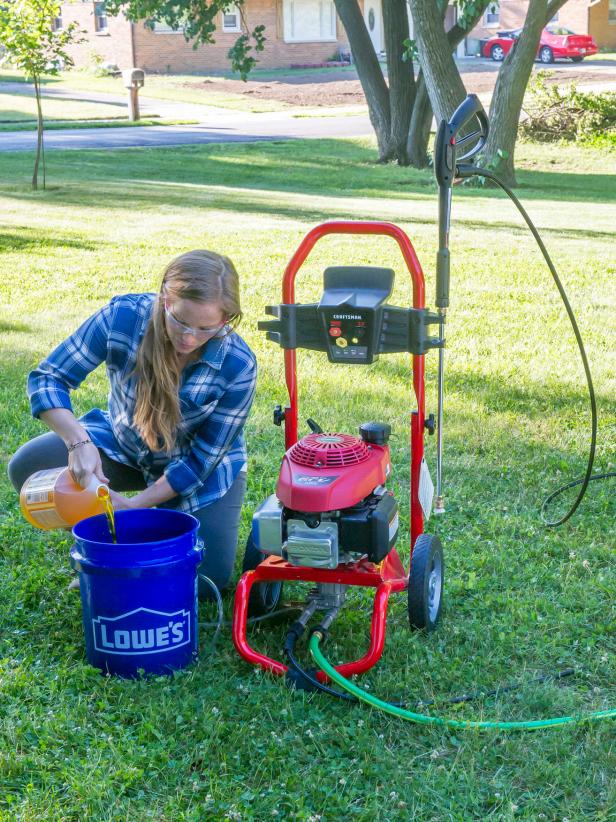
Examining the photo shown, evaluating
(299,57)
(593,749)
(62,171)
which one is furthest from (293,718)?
(299,57)

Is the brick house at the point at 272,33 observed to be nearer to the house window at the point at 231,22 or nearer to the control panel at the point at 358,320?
the house window at the point at 231,22

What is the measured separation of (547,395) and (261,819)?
11.9 ft

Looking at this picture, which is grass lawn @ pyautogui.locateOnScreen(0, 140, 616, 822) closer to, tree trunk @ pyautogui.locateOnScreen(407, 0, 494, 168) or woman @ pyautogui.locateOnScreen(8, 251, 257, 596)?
woman @ pyautogui.locateOnScreen(8, 251, 257, 596)

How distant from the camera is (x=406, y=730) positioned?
2.66 meters

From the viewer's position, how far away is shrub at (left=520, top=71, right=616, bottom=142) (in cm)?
1998

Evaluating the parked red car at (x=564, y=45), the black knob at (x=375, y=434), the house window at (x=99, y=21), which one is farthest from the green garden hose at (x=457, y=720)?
the house window at (x=99, y=21)

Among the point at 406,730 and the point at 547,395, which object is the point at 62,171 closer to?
the point at 547,395

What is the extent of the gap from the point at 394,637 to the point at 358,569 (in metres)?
0.27

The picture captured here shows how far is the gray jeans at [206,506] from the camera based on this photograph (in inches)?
133

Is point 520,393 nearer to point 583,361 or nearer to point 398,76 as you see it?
point 583,361

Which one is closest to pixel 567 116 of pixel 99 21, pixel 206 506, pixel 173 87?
pixel 173 87

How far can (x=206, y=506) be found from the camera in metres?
3.34

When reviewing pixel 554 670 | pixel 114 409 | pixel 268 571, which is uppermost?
pixel 114 409

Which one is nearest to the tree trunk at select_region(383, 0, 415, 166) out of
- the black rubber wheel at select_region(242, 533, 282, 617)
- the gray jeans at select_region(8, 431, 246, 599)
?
the gray jeans at select_region(8, 431, 246, 599)
